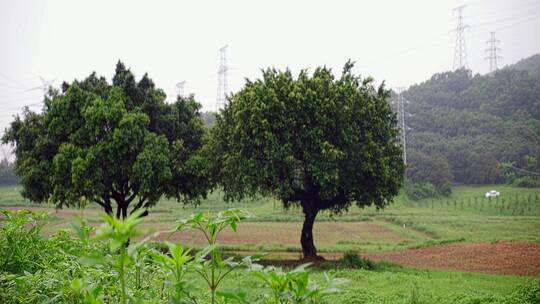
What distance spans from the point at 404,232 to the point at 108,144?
61.6 ft

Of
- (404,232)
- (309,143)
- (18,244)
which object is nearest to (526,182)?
(404,232)

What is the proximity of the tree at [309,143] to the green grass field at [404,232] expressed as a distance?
3.59 metres

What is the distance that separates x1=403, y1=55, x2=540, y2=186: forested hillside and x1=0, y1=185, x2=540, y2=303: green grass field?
3.26 metres

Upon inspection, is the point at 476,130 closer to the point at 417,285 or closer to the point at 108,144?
the point at 417,285

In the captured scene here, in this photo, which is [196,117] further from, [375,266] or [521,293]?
A: [521,293]

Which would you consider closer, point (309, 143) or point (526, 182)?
point (309, 143)

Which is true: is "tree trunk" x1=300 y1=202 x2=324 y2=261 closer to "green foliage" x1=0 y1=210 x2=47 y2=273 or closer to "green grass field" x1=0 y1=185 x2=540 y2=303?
"green grass field" x1=0 y1=185 x2=540 y2=303

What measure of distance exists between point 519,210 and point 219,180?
2688 cm

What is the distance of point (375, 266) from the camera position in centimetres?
1627

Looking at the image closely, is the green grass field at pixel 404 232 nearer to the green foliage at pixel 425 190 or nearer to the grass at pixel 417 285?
the grass at pixel 417 285

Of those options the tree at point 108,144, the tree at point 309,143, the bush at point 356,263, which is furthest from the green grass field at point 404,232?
the tree at point 309,143

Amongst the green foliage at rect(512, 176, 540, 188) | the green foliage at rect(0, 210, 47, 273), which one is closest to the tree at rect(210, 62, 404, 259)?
the green foliage at rect(0, 210, 47, 273)

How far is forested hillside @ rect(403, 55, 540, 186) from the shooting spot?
156ft

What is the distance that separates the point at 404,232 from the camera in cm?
2808
